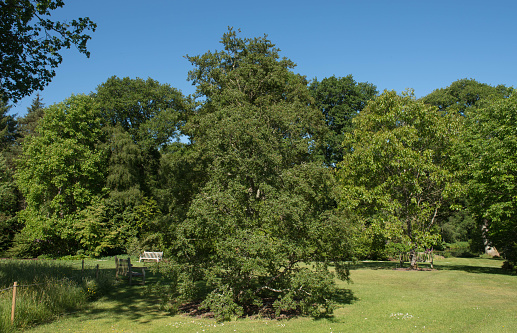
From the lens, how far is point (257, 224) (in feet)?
35.5

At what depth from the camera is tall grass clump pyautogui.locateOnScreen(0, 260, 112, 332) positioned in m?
9.16

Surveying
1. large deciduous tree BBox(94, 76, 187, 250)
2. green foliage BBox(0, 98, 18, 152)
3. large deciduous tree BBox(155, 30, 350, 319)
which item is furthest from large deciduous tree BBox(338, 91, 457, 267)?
green foliage BBox(0, 98, 18, 152)

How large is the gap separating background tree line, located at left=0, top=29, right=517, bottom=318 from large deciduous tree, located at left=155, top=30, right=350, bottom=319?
0.05 meters

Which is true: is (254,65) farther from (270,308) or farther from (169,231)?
(270,308)

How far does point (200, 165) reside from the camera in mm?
13797

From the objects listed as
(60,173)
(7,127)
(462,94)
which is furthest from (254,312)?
(7,127)

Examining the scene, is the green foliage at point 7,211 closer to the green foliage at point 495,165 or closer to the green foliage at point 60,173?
the green foliage at point 60,173

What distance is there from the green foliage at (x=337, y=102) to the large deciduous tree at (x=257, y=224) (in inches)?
1087

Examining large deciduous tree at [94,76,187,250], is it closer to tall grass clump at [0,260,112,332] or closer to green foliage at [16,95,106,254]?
green foliage at [16,95,106,254]

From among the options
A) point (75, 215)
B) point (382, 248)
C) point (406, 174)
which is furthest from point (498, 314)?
point (75, 215)

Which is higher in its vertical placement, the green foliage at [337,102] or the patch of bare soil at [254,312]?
the green foliage at [337,102]

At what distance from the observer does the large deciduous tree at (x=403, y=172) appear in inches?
858

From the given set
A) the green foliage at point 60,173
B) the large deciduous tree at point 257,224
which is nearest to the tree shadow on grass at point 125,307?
the large deciduous tree at point 257,224

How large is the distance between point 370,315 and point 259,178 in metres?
5.24
